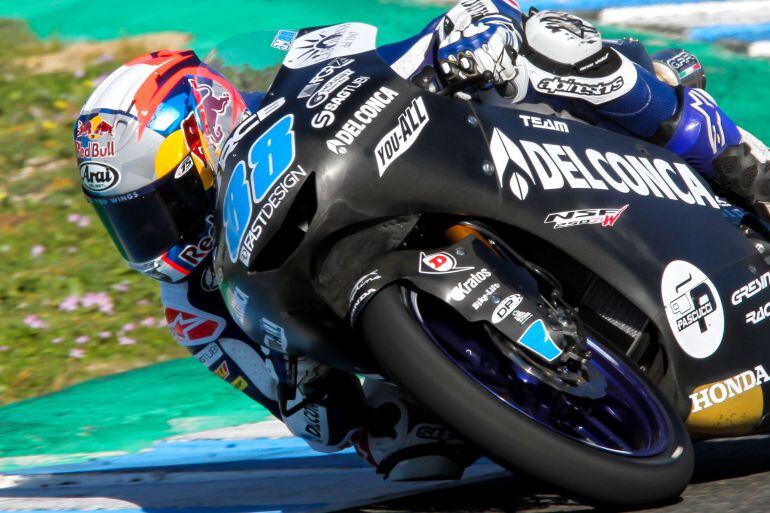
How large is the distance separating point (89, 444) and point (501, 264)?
9.67 ft

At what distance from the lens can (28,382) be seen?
20.3 ft

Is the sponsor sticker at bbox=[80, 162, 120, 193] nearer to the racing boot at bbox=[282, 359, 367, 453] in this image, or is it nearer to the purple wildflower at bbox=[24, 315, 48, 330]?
the racing boot at bbox=[282, 359, 367, 453]

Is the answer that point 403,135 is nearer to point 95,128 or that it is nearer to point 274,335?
point 274,335

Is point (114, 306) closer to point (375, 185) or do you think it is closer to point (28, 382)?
point (28, 382)

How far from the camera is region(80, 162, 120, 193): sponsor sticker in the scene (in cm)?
353

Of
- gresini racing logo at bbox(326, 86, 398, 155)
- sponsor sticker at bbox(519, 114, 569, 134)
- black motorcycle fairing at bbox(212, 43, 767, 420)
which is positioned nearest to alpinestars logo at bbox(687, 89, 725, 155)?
black motorcycle fairing at bbox(212, 43, 767, 420)

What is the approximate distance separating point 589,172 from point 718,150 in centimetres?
63

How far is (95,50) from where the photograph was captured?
10.2 m

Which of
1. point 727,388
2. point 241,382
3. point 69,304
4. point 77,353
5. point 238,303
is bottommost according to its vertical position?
point 69,304

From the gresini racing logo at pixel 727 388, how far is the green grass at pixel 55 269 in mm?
3738

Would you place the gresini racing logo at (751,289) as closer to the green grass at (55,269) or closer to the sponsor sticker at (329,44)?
the sponsor sticker at (329,44)

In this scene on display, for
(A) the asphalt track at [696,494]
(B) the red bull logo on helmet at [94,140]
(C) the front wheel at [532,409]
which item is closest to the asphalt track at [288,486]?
(A) the asphalt track at [696,494]

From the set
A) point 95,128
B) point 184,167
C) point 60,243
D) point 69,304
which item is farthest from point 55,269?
point 184,167

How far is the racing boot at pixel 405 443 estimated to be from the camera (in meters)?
3.68
